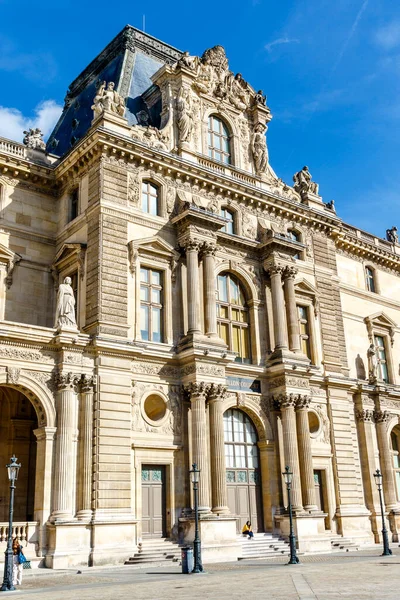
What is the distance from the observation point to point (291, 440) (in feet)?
108

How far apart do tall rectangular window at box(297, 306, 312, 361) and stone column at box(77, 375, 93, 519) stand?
1413cm

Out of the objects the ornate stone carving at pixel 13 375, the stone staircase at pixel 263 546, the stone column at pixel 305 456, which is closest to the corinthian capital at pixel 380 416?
the stone column at pixel 305 456

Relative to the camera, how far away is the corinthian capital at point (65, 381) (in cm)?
2688

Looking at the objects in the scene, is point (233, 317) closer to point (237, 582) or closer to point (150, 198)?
point (150, 198)

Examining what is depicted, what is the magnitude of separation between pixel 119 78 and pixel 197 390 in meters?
19.0

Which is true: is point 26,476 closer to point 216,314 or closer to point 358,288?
point 216,314

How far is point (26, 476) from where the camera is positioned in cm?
3016

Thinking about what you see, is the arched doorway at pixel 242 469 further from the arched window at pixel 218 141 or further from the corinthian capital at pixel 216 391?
the arched window at pixel 218 141

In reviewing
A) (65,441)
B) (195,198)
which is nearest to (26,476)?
(65,441)

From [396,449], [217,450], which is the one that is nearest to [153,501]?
[217,450]

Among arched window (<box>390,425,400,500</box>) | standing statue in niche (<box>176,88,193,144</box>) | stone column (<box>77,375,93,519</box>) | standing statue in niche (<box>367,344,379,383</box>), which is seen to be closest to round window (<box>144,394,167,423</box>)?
stone column (<box>77,375,93,519</box>)

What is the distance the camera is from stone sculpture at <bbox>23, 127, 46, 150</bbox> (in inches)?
1356

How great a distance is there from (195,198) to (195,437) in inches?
489

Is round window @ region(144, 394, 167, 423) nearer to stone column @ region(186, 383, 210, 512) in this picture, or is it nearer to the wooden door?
stone column @ region(186, 383, 210, 512)
